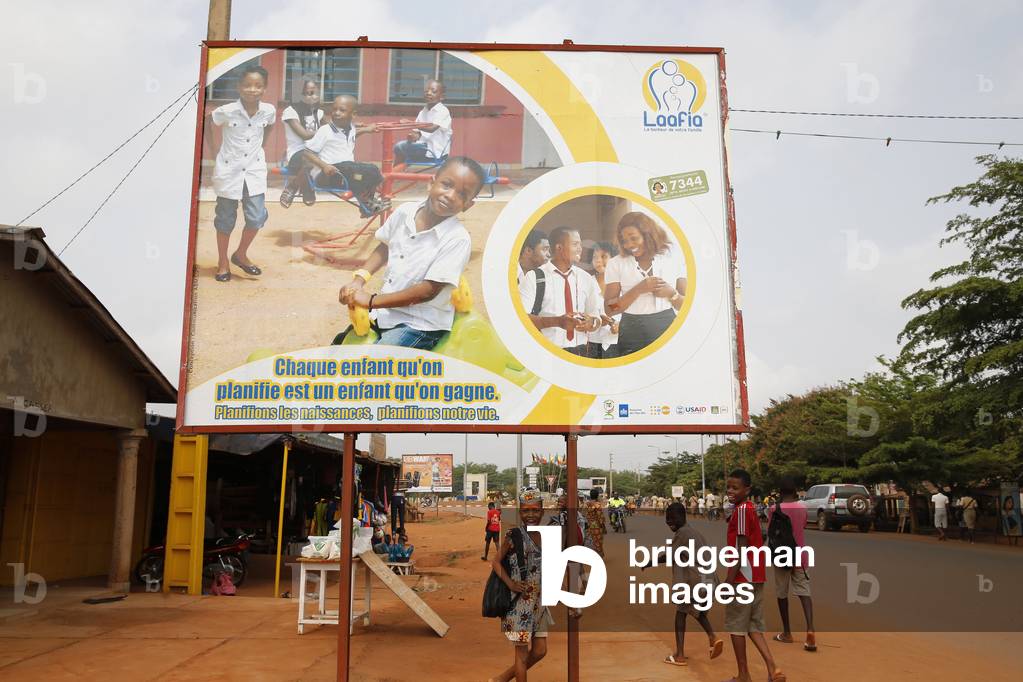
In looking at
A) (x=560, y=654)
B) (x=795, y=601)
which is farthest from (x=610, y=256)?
(x=795, y=601)

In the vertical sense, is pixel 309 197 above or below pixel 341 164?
below

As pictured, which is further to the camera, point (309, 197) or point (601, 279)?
point (309, 197)

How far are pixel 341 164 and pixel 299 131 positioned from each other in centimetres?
54

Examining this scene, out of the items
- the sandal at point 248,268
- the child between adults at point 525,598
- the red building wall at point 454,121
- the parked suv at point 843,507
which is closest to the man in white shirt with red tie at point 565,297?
the red building wall at point 454,121

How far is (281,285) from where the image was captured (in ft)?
25.6

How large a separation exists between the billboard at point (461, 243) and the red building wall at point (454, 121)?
0.02 m

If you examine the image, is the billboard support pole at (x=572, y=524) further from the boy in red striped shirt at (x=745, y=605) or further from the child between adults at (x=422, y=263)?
the child between adults at (x=422, y=263)

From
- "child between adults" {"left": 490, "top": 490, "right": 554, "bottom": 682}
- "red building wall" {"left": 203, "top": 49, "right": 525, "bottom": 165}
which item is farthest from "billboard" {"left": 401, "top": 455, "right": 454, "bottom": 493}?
Answer: "child between adults" {"left": 490, "top": 490, "right": 554, "bottom": 682}

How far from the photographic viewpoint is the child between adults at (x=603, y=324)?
7.67m

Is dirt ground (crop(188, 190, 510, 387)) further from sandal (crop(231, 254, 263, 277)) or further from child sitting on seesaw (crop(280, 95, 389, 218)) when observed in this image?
child sitting on seesaw (crop(280, 95, 389, 218))

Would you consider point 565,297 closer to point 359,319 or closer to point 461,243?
point 461,243

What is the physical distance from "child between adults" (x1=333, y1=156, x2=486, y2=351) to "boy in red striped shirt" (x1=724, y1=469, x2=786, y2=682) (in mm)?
3111

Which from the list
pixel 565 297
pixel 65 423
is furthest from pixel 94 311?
pixel 565 297

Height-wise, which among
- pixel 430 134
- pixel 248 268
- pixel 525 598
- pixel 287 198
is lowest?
pixel 525 598
